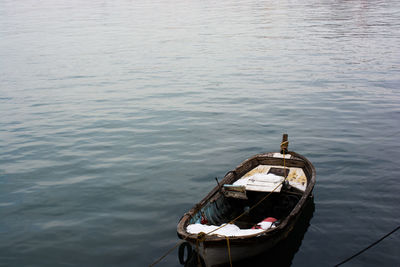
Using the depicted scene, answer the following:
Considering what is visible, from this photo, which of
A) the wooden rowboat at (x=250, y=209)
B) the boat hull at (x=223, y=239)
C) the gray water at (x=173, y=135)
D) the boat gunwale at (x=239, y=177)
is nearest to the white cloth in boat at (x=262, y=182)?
the wooden rowboat at (x=250, y=209)

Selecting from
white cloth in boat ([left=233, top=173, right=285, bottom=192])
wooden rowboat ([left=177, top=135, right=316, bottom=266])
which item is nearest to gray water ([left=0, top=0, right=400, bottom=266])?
wooden rowboat ([left=177, top=135, right=316, bottom=266])

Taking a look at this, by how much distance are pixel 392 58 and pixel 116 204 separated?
86.8ft

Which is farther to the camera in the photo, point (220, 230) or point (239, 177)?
point (239, 177)

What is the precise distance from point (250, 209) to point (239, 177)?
1766mm

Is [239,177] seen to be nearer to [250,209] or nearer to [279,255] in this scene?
[250,209]

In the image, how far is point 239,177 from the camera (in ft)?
44.3

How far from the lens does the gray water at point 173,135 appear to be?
466 inches

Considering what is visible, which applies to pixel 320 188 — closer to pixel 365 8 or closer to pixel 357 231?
pixel 357 231

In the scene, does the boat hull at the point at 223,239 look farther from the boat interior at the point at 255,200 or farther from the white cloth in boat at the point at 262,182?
the white cloth in boat at the point at 262,182

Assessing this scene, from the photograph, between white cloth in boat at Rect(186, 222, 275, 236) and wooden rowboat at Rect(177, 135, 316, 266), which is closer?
wooden rowboat at Rect(177, 135, 316, 266)

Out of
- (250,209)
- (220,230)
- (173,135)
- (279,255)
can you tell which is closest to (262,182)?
(250,209)

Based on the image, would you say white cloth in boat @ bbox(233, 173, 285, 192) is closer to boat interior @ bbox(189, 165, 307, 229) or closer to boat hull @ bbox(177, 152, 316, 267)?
boat interior @ bbox(189, 165, 307, 229)

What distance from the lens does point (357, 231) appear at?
1161 cm

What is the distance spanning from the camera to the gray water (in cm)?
1183
